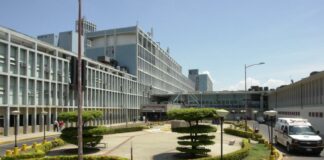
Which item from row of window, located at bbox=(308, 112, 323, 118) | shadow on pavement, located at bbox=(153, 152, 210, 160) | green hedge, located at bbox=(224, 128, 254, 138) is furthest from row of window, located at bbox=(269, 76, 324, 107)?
shadow on pavement, located at bbox=(153, 152, 210, 160)

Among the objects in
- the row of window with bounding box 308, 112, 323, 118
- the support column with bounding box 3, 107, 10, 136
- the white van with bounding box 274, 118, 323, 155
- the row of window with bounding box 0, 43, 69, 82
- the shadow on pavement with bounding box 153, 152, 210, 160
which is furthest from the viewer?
the row of window with bounding box 0, 43, 69, 82

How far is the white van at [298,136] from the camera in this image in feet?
83.5

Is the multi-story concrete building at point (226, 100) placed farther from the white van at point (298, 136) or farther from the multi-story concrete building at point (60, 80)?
the white van at point (298, 136)

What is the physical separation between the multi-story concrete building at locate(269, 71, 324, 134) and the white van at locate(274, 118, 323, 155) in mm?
16613

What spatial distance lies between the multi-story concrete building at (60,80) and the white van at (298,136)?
51.2ft

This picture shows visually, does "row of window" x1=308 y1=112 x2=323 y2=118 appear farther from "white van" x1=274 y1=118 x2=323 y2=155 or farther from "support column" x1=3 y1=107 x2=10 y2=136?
"support column" x1=3 y1=107 x2=10 y2=136

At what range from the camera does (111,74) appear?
82750 millimetres

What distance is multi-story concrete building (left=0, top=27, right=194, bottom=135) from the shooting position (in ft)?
148

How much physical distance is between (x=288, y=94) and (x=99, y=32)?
210 ft

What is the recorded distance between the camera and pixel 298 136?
87.1 feet

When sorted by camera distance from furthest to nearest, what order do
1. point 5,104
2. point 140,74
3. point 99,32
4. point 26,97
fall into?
point 99,32, point 140,74, point 26,97, point 5,104

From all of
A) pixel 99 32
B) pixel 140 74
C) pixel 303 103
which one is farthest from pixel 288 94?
pixel 99 32

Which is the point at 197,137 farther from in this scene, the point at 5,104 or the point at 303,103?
the point at 303,103

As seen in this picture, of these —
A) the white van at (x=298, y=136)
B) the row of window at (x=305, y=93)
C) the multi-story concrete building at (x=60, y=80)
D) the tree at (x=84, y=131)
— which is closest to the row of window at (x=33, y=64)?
the multi-story concrete building at (x=60, y=80)
